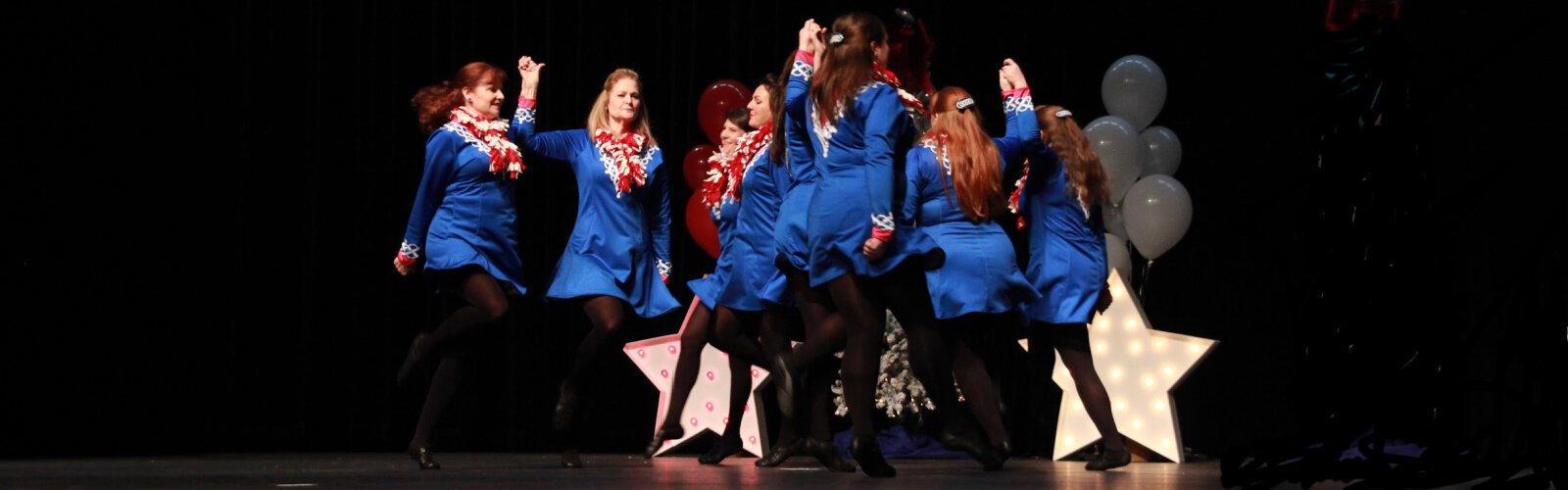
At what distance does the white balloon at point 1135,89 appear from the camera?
6.27 m

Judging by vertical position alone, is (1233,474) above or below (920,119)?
above

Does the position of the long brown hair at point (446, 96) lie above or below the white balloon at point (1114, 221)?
above

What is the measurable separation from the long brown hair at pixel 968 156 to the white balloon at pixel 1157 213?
5.32 feet

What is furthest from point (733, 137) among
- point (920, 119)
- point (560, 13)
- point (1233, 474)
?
point (1233, 474)

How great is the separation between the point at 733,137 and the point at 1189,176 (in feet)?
7.35

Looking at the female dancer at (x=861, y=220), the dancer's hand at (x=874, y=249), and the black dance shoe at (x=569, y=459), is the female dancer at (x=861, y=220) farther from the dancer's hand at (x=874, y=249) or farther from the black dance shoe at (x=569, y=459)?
the black dance shoe at (x=569, y=459)

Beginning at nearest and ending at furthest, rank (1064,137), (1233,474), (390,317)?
(1233,474), (1064,137), (390,317)

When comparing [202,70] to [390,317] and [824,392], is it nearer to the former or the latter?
[390,317]

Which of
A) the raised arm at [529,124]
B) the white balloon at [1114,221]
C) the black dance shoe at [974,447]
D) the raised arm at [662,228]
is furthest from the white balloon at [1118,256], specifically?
the raised arm at [529,124]

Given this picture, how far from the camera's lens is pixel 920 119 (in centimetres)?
482

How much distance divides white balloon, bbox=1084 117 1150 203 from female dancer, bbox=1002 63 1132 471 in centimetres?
96

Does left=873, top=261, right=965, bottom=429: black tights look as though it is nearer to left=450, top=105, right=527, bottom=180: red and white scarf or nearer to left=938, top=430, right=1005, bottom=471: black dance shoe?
left=938, top=430, right=1005, bottom=471: black dance shoe

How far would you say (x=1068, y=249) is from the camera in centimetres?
513

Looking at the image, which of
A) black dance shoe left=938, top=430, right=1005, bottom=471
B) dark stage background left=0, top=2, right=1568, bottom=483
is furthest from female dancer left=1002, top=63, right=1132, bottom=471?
dark stage background left=0, top=2, right=1568, bottom=483
